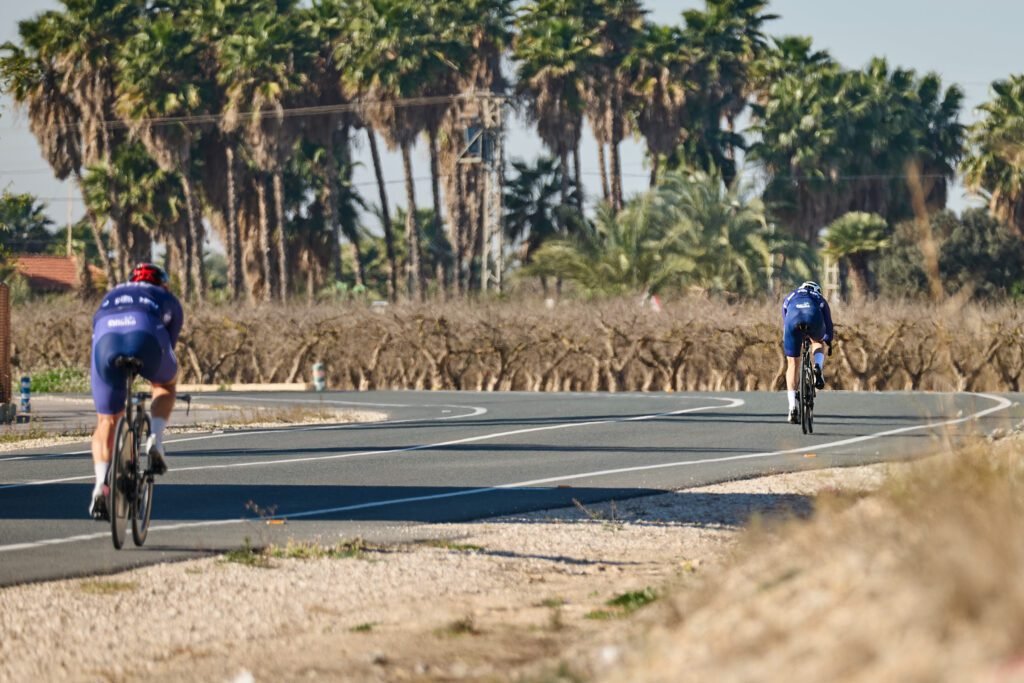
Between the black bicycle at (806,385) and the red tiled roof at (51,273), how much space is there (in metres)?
77.5

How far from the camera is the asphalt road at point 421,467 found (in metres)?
11.3

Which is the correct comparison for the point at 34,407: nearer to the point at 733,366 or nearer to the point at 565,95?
the point at 733,366

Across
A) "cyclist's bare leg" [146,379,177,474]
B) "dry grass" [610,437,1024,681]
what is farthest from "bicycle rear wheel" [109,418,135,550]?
"dry grass" [610,437,1024,681]

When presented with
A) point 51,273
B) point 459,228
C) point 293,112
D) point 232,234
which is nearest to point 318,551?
point 293,112

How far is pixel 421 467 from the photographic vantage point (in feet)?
54.9

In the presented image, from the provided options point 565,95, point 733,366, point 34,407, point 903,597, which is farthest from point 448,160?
point 903,597

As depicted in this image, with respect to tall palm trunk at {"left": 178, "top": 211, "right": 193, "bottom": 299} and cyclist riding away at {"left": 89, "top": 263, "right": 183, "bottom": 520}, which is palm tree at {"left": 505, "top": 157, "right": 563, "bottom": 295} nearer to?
tall palm trunk at {"left": 178, "top": 211, "right": 193, "bottom": 299}

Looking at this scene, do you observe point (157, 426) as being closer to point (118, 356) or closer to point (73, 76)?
point (118, 356)

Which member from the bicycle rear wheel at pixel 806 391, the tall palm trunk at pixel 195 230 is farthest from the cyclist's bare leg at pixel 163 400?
the tall palm trunk at pixel 195 230

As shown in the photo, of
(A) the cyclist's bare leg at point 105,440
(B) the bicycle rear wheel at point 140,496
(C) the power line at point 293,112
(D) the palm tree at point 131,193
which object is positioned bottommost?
(B) the bicycle rear wheel at point 140,496

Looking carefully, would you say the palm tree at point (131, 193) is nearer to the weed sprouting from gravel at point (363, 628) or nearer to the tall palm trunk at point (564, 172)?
the tall palm trunk at point (564, 172)

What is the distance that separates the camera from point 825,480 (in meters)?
14.7

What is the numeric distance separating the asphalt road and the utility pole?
26.7m

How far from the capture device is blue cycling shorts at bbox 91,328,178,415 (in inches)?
401
